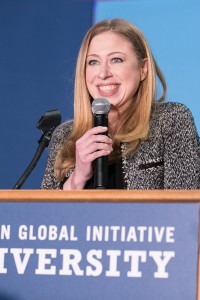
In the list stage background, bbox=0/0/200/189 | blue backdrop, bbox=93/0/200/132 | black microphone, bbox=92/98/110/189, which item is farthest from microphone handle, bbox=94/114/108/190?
stage background, bbox=0/0/200/189

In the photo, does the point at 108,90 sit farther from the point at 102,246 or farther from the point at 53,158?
the point at 102,246

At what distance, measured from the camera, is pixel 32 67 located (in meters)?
3.24

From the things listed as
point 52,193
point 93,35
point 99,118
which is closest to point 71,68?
point 93,35

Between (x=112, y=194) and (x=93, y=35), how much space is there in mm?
883

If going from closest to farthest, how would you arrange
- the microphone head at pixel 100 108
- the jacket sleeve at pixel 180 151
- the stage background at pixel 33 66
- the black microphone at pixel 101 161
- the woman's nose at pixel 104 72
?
1. the black microphone at pixel 101 161
2. the microphone head at pixel 100 108
3. the jacket sleeve at pixel 180 151
4. the woman's nose at pixel 104 72
5. the stage background at pixel 33 66

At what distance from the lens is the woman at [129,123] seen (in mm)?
1799

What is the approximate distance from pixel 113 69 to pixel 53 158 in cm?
27

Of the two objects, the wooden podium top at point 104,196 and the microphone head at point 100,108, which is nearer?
the wooden podium top at point 104,196

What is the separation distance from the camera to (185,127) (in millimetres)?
1882

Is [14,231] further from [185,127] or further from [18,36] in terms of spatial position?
[18,36]

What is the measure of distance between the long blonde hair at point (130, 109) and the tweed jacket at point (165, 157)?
2 cm

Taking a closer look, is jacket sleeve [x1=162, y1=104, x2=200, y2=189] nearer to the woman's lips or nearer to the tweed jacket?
the tweed jacket

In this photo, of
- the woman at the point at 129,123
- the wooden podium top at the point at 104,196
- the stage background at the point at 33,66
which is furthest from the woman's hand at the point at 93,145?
the stage background at the point at 33,66

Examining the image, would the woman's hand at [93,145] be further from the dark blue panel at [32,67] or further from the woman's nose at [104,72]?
the dark blue panel at [32,67]
